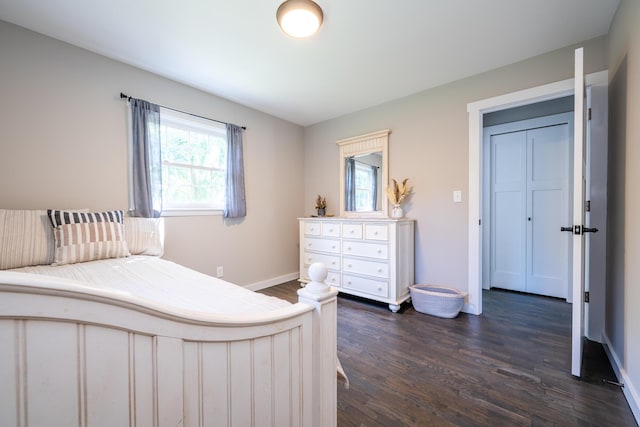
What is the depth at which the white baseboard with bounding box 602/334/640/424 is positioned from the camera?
50.7 inches

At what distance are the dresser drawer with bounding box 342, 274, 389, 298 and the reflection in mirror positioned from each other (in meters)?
0.92

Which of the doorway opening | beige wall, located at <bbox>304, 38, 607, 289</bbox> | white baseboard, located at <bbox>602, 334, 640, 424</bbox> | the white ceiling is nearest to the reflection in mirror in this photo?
beige wall, located at <bbox>304, 38, 607, 289</bbox>

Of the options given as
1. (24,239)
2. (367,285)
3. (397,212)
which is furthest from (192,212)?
(397,212)

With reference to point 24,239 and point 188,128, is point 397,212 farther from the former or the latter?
point 24,239

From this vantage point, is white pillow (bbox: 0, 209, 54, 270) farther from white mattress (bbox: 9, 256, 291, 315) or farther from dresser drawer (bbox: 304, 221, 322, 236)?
dresser drawer (bbox: 304, 221, 322, 236)

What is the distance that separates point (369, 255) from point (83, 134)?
2.83 metres

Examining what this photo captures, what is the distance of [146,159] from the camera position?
2434mm

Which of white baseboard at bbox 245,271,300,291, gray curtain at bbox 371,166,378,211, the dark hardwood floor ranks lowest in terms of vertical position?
the dark hardwood floor

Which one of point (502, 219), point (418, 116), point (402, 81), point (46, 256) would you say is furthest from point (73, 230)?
point (502, 219)

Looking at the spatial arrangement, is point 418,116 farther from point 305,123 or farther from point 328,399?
point 328,399

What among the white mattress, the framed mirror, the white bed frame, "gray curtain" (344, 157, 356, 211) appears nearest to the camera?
the white bed frame

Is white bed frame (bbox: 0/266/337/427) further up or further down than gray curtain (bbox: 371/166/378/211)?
further down

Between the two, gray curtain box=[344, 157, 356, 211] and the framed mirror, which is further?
gray curtain box=[344, 157, 356, 211]

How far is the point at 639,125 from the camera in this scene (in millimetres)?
1317
